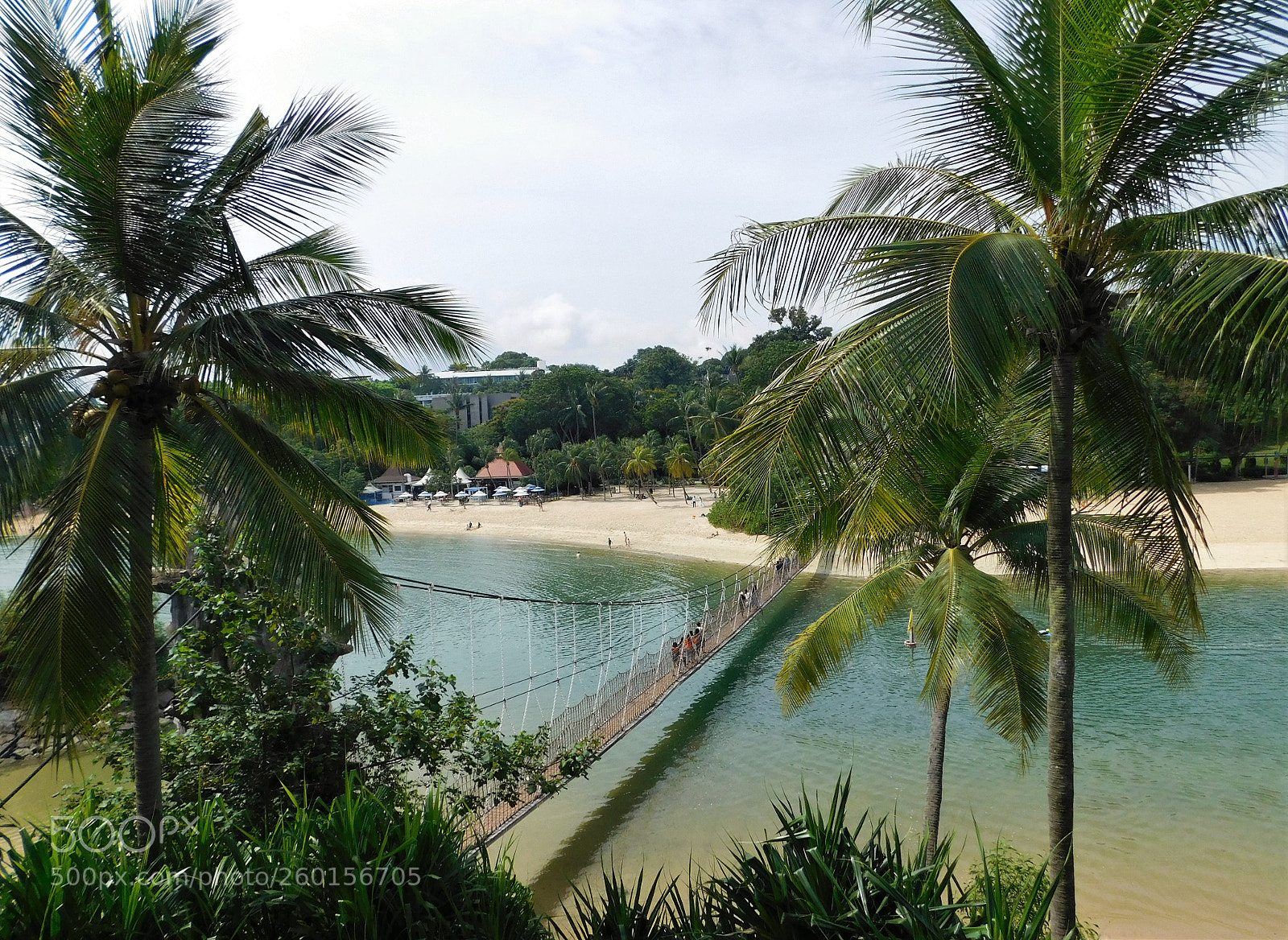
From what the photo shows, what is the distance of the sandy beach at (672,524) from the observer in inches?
868

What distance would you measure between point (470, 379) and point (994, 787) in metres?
60.1

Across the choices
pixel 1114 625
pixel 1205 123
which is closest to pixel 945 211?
pixel 1205 123

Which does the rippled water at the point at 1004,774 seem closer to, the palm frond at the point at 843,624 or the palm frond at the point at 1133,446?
the palm frond at the point at 843,624

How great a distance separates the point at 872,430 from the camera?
2.69 m

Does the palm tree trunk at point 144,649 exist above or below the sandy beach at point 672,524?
above

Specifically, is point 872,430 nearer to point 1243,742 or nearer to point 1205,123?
point 1205,123

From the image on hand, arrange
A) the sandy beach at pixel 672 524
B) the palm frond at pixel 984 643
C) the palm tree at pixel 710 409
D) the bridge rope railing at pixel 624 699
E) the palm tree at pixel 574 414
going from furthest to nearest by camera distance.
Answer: the palm tree at pixel 574 414 < the palm tree at pixel 710 409 < the sandy beach at pixel 672 524 < the bridge rope railing at pixel 624 699 < the palm frond at pixel 984 643

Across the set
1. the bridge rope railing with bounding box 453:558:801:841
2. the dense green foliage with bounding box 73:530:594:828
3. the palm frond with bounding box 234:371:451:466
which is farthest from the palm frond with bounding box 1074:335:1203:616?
the bridge rope railing with bounding box 453:558:801:841

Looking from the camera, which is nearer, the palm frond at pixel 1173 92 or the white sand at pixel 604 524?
the palm frond at pixel 1173 92

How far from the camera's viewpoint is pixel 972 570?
4902 millimetres

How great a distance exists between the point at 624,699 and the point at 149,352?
7896 millimetres

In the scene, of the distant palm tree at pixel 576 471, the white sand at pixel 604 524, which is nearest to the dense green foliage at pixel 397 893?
the white sand at pixel 604 524

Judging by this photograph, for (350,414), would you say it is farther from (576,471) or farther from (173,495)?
(576,471)

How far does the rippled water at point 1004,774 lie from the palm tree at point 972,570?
2532 millimetres
